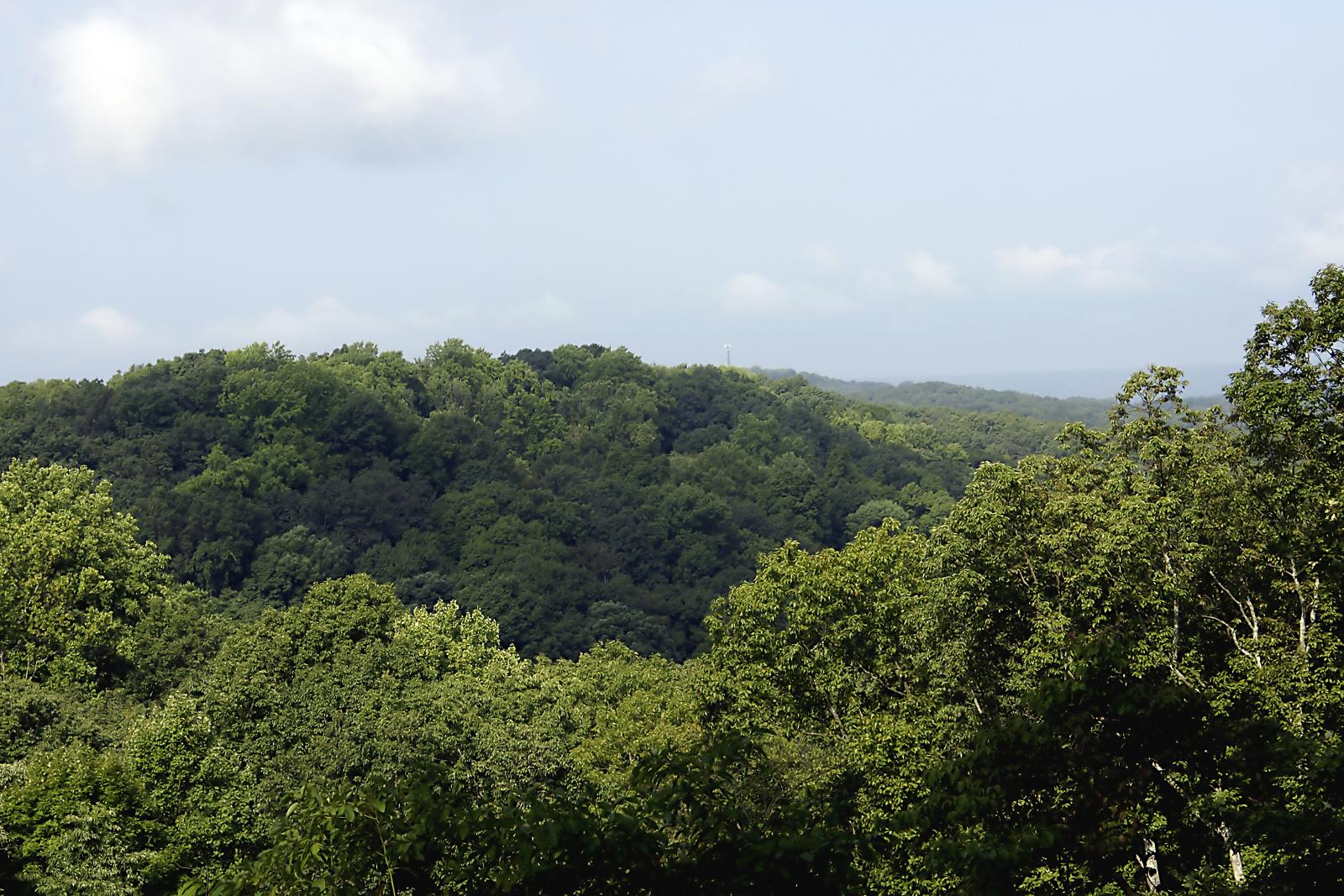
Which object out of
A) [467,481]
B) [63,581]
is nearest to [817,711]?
[63,581]

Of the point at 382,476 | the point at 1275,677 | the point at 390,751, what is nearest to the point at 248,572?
the point at 382,476

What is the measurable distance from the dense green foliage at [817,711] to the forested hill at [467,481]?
2938 cm

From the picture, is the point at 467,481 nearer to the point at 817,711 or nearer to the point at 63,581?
the point at 63,581

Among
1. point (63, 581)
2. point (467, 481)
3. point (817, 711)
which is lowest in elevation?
point (467, 481)

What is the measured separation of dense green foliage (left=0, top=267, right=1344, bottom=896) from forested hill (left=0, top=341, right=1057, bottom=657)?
2938 cm

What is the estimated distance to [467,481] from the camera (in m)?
84.1

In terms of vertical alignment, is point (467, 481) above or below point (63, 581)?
below

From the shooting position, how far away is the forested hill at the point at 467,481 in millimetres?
65688

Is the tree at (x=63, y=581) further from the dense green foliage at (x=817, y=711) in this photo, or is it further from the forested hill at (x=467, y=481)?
the forested hill at (x=467, y=481)

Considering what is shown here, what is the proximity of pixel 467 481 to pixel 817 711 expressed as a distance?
214 ft

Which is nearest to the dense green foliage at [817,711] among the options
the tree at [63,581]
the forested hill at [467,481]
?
the tree at [63,581]

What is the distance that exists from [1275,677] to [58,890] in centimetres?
1748

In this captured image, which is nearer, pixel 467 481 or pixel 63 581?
pixel 63 581

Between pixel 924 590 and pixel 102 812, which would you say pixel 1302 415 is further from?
pixel 102 812
